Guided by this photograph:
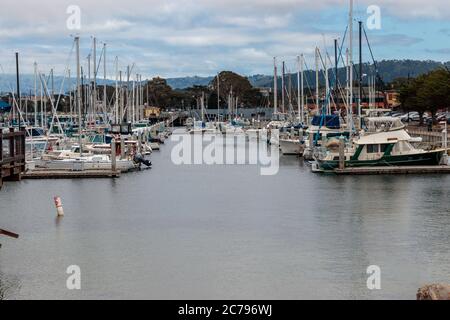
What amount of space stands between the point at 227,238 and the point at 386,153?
95.5 ft

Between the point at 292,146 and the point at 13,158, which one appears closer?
the point at 13,158

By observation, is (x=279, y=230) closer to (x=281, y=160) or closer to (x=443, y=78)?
(x=281, y=160)

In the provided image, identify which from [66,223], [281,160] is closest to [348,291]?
[66,223]

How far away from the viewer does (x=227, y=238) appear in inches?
1454

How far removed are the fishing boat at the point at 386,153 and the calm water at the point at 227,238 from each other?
287 cm

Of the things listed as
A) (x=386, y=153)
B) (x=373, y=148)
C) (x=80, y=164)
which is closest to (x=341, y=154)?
(x=373, y=148)

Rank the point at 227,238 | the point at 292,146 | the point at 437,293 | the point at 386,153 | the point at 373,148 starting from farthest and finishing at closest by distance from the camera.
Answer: the point at 292,146 < the point at 386,153 < the point at 373,148 < the point at 227,238 < the point at 437,293

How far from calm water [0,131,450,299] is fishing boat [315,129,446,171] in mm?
2867

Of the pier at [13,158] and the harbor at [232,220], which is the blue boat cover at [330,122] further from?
the pier at [13,158]

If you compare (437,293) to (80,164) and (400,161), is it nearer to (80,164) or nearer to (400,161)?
(400,161)

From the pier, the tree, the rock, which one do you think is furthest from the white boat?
the tree

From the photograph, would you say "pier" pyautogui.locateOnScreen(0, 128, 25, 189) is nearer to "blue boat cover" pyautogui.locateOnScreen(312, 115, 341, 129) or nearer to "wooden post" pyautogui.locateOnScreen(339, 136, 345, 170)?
Result: "wooden post" pyautogui.locateOnScreen(339, 136, 345, 170)

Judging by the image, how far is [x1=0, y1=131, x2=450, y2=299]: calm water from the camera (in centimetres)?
2812

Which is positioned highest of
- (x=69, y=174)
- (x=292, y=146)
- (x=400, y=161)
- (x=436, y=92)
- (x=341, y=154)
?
(x=436, y=92)
